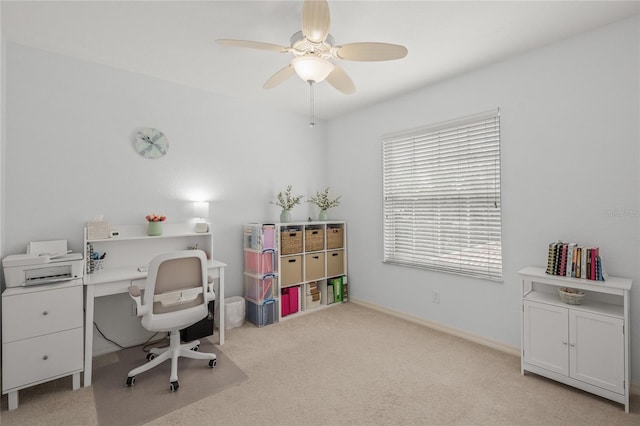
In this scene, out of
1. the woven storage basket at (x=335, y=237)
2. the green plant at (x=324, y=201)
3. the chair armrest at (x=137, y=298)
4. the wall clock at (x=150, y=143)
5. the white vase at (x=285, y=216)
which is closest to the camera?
the chair armrest at (x=137, y=298)

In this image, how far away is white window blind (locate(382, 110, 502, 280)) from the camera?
2.92 metres

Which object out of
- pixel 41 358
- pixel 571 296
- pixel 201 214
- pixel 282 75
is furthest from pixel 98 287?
pixel 571 296

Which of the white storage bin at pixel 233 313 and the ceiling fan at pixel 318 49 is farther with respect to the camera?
the white storage bin at pixel 233 313

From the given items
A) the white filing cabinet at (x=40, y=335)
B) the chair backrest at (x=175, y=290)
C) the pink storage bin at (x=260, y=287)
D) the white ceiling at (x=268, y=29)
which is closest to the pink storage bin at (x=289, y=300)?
the pink storage bin at (x=260, y=287)

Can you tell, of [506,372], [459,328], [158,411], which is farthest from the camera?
[459,328]

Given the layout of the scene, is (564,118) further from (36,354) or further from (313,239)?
(36,354)

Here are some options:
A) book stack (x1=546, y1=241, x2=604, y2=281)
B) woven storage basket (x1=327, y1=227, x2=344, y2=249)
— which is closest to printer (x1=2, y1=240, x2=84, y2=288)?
woven storage basket (x1=327, y1=227, x2=344, y2=249)

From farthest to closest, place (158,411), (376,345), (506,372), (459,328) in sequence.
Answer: (459,328) < (376,345) < (506,372) < (158,411)

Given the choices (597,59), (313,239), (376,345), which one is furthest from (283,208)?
(597,59)

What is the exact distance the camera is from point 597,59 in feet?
7.55

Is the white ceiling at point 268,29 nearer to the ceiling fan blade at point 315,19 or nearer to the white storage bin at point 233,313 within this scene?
the ceiling fan blade at point 315,19

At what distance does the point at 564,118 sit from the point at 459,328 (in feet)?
6.95

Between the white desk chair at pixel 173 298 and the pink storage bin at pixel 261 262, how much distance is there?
950 mm

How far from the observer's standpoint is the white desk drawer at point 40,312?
2004mm
